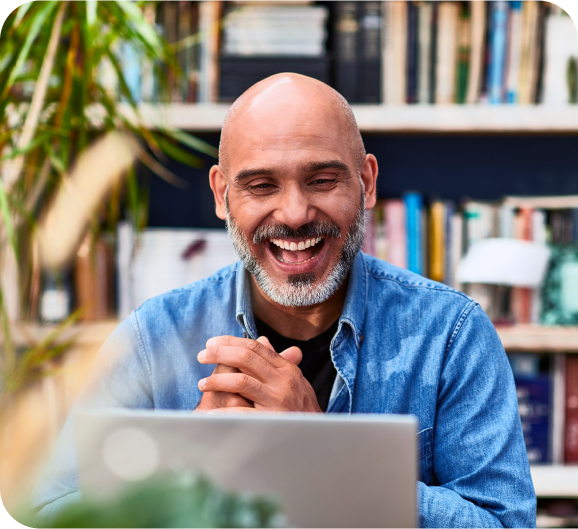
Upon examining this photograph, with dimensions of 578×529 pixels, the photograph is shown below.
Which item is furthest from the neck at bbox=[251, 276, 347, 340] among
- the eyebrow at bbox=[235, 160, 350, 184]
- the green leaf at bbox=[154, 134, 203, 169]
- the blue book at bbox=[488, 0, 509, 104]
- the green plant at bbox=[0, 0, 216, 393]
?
the blue book at bbox=[488, 0, 509, 104]

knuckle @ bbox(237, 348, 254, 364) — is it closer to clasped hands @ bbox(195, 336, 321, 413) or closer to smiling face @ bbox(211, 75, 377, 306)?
clasped hands @ bbox(195, 336, 321, 413)

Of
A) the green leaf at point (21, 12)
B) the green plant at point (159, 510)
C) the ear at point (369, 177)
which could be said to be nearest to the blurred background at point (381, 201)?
the green leaf at point (21, 12)

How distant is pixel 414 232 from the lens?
171 cm

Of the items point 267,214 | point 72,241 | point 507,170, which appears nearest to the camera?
point 267,214

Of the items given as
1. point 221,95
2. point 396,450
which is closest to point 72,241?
point 221,95

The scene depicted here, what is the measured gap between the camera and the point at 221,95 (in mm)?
1700

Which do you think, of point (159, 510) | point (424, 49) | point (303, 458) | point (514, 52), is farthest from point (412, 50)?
point (159, 510)

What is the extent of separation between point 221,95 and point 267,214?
0.79 metres

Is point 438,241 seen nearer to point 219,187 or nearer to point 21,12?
point 219,187

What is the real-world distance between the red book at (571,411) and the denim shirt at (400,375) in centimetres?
83

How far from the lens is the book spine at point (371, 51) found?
1.65 metres

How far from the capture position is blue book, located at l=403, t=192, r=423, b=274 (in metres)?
1.71

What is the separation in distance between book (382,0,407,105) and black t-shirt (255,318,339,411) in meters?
0.86

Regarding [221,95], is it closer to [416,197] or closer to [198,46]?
[198,46]
